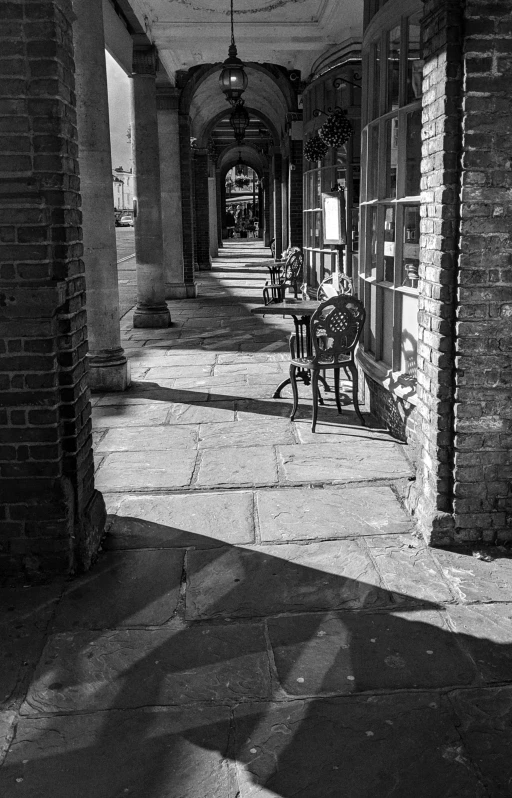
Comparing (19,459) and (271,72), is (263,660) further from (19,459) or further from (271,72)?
(271,72)

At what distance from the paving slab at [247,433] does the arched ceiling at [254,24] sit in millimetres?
5945

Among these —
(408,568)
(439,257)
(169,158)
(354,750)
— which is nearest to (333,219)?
(439,257)

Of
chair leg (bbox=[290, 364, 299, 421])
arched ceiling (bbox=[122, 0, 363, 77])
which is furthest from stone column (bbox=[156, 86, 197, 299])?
chair leg (bbox=[290, 364, 299, 421])

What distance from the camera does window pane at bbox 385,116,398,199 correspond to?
552 centimetres

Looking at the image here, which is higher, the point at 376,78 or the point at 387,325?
the point at 376,78

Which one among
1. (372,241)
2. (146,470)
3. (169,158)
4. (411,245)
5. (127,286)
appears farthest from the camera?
(127,286)

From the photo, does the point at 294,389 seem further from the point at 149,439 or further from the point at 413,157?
the point at 413,157

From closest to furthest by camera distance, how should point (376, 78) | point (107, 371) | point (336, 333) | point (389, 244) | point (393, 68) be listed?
point (393, 68) → point (389, 244) → point (336, 333) → point (376, 78) → point (107, 371)

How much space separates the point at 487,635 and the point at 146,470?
2679 mm

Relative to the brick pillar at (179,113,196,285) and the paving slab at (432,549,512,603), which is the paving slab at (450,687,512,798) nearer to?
the paving slab at (432,549,512,603)

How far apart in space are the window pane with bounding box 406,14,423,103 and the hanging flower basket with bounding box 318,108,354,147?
4484 mm

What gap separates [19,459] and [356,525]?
1.78 m

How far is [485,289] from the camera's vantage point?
359cm

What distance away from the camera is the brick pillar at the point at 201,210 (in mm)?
22641
